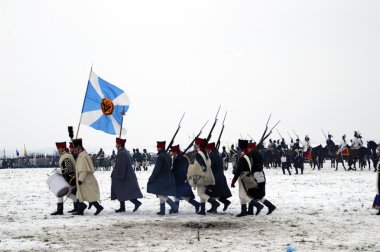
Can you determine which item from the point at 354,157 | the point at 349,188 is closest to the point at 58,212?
the point at 349,188

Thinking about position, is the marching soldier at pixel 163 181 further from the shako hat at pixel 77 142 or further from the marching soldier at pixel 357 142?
the marching soldier at pixel 357 142

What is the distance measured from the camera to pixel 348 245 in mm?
8195

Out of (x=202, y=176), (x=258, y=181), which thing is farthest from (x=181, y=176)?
(x=258, y=181)

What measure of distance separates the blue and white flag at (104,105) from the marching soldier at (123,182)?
1119mm

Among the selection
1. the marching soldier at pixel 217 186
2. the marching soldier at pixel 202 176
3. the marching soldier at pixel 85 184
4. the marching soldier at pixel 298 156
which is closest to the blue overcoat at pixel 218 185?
the marching soldier at pixel 217 186

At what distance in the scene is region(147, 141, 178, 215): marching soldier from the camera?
12516 mm

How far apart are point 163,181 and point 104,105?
2955mm

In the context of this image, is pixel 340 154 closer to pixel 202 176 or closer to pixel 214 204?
pixel 214 204

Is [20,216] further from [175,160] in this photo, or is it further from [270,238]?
[270,238]

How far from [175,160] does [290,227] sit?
3986 mm

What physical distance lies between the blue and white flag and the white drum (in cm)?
190

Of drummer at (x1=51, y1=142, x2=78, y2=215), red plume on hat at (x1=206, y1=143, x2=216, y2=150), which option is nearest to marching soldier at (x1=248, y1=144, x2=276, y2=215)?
red plume on hat at (x1=206, y1=143, x2=216, y2=150)

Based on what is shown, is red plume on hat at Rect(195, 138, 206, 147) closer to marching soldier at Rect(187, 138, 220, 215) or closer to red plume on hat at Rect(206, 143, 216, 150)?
marching soldier at Rect(187, 138, 220, 215)

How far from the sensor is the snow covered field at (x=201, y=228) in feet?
27.5
